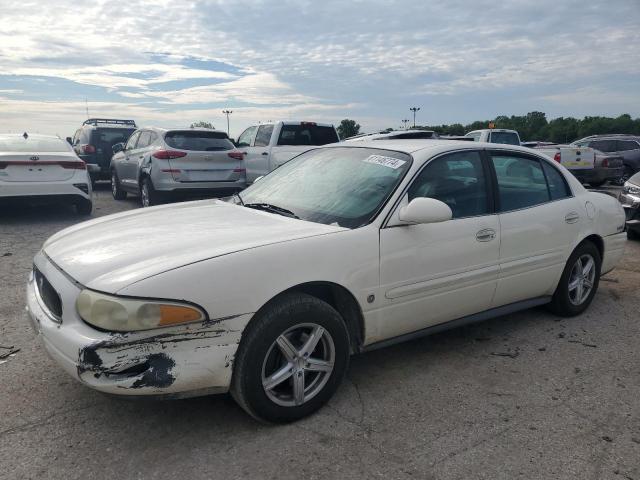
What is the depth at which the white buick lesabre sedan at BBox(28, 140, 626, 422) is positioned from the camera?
94.9 inches

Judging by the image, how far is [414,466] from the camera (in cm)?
245

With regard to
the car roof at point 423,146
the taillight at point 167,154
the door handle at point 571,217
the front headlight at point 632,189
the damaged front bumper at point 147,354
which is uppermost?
the car roof at point 423,146

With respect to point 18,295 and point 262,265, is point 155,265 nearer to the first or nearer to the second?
point 262,265

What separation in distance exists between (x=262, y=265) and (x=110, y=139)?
1287cm

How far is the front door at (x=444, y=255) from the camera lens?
10.3 feet

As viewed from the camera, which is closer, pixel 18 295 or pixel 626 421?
pixel 626 421

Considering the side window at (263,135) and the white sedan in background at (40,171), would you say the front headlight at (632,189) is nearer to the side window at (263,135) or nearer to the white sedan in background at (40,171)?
the side window at (263,135)

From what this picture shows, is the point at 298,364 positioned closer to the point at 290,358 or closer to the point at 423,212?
the point at 290,358

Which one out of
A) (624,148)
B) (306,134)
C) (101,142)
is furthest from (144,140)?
(624,148)

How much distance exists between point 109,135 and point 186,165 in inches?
218

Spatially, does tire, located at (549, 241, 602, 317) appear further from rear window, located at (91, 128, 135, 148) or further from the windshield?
rear window, located at (91, 128, 135, 148)

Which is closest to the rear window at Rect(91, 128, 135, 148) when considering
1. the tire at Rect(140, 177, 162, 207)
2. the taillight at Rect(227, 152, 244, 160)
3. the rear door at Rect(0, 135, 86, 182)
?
the tire at Rect(140, 177, 162, 207)

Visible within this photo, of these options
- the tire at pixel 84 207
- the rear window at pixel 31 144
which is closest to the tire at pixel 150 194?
the tire at pixel 84 207

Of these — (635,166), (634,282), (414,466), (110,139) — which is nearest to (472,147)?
(414,466)
